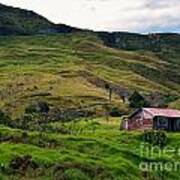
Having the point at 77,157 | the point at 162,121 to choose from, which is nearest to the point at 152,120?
the point at 162,121

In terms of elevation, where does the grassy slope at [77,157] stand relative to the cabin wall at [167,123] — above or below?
above

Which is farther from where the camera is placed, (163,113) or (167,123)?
(163,113)

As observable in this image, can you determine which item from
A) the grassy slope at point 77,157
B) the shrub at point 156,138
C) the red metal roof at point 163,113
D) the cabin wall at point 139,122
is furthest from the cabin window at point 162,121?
the grassy slope at point 77,157

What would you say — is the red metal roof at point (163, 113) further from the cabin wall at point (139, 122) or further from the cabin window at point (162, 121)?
the cabin wall at point (139, 122)

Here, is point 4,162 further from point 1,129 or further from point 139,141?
point 139,141

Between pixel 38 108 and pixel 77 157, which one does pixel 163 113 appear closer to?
pixel 38 108

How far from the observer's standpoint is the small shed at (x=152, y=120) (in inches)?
4774

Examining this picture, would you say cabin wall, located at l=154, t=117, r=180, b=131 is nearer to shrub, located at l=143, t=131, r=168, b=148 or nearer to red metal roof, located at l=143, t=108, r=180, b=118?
red metal roof, located at l=143, t=108, r=180, b=118

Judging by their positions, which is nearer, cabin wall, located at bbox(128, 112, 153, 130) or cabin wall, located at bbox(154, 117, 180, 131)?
cabin wall, located at bbox(154, 117, 180, 131)

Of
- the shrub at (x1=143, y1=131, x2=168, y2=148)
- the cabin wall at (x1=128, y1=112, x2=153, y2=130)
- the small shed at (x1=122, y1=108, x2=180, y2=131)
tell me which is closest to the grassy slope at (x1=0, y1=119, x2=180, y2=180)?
the shrub at (x1=143, y1=131, x2=168, y2=148)

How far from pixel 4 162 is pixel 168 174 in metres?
18.6

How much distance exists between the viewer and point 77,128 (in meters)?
117

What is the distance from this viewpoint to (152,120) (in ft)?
398

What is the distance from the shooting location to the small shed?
4774 inches
